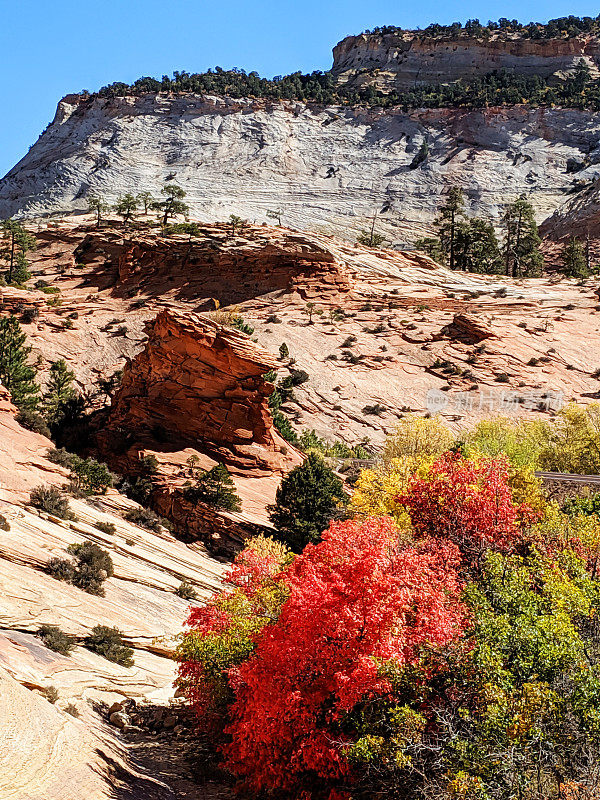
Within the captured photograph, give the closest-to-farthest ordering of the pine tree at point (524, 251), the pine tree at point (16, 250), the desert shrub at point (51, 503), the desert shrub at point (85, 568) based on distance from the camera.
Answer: the desert shrub at point (85, 568), the desert shrub at point (51, 503), the pine tree at point (16, 250), the pine tree at point (524, 251)

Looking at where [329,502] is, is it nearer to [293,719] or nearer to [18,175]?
[293,719]

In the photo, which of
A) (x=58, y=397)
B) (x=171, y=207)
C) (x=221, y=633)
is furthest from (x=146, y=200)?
(x=221, y=633)

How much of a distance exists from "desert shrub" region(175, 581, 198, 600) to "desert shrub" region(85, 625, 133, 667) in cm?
490

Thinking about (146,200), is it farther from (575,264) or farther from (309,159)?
(575,264)

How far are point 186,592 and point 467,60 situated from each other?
146 meters

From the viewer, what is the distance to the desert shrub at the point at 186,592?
2688 cm

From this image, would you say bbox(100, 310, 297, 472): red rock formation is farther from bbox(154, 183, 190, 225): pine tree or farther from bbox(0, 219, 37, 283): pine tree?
bbox(154, 183, 190, 225): pine tree

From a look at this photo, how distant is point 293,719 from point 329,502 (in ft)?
62.2

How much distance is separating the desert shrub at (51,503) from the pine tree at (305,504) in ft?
30.4

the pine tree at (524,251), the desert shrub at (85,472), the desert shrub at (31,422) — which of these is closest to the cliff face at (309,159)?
the pine tree at (524,251)

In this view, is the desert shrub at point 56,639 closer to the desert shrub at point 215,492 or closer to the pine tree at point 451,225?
the desert shrub at point 215,492

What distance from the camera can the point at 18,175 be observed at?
120 metres

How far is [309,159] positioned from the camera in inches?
4665

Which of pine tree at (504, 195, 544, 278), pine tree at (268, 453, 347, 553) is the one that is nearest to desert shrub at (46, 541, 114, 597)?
pine tree at (268, 453, 347, 553)
